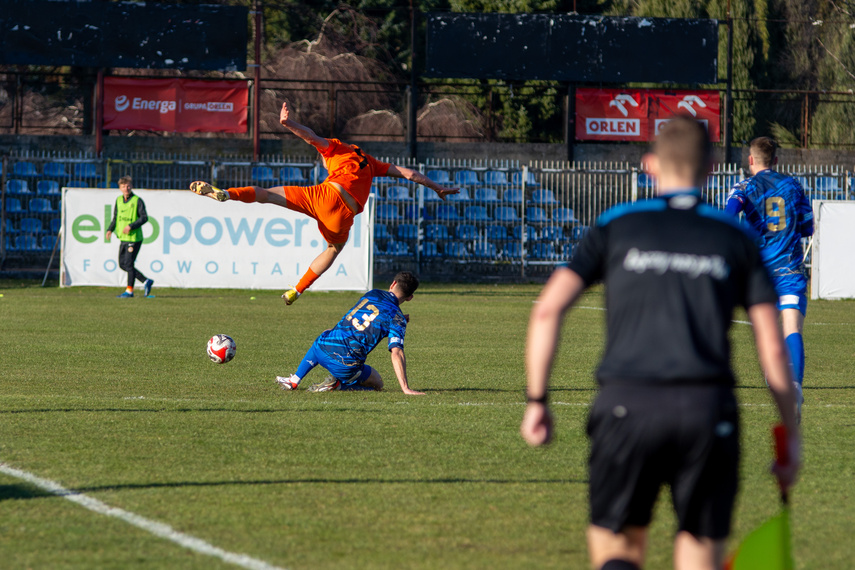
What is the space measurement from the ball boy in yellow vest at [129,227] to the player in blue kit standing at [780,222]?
14.7 metres

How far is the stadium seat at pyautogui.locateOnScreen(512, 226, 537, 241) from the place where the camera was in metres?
29.3

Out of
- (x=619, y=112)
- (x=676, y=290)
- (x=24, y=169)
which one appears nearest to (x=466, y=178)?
(x=619, y=112)

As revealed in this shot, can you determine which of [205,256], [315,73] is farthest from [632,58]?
[205,256]

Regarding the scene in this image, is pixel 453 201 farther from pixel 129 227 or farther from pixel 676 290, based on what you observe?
pixel 676 290

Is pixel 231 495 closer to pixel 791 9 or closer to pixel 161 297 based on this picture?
pixel 161 297

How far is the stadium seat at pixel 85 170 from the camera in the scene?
92.7 ft

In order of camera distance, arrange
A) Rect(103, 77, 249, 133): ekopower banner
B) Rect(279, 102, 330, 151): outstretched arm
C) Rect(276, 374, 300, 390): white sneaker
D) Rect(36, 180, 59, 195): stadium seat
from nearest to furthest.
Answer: Rect(276, 374, 300, 390): white sneaker < Rect(279, 102, 330, 151): outstretched arm < Rect(36, 180, 59, 195): stadium seat < Rect(103, 77, 249, 133): ekopower banner

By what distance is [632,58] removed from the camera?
102ft

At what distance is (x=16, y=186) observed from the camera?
27578 millimetres

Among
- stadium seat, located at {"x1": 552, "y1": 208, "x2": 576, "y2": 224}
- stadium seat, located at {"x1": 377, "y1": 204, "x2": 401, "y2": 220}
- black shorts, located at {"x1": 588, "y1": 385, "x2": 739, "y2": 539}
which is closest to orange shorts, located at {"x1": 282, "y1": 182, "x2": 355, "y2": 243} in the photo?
black shorts, located at {"x1": 588, "y1": 385, "x2": 739, "y2": 539}

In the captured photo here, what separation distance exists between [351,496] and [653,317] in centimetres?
290

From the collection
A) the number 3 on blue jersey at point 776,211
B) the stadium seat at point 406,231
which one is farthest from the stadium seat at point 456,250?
the number 3 on blue jersey at point 776,211

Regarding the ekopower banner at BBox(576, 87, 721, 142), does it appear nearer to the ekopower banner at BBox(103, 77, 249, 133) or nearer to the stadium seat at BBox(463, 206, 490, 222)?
the stadium seat at BBox(463, 206, 490, 222)

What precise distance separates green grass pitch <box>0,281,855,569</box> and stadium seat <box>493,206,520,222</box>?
1591 cm
